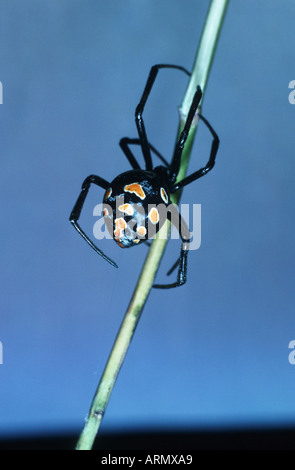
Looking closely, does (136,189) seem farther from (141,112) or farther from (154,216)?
(141,112)

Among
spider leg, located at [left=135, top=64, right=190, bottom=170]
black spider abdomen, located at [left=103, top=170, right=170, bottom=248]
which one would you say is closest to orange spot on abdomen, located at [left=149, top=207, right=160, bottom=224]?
black spider abdomen, located at [left=103, top=170, right=170, bottom=248]

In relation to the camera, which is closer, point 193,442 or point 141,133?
point 141,133

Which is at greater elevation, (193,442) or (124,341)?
(193,442)

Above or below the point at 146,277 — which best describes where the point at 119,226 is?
above

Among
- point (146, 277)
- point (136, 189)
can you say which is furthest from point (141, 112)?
point (146, 277)

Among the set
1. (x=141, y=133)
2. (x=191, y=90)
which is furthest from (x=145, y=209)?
(x=191, y=90)

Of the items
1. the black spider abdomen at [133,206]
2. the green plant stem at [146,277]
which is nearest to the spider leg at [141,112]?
the black spider abdomen at [133,206]

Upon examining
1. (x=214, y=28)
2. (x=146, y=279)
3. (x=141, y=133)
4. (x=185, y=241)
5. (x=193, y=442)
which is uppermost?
(x=141, y=133)

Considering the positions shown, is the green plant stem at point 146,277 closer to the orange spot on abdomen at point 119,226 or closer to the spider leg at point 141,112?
the orange spot on abdomen at point 119,226

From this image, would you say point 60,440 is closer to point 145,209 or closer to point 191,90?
point 145,209
